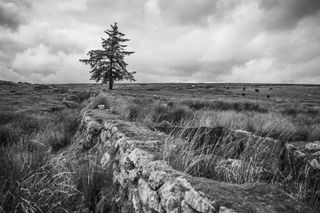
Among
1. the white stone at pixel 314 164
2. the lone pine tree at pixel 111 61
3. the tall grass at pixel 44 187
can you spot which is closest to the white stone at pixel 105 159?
the tall grass at pixel 44 187

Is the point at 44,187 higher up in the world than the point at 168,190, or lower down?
A: lower down

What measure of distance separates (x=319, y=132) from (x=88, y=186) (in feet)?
25.5

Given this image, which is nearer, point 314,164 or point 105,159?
point 314,164

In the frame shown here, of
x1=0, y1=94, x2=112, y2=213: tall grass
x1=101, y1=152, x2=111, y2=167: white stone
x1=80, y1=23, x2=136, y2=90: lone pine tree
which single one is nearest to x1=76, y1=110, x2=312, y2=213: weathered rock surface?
x1=101, y1=152, x2=111, y2=167: white stone

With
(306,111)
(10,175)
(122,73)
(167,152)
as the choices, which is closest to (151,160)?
(167,152)

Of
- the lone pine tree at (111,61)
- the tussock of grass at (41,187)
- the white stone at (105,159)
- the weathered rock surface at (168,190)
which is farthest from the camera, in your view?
the lone pine tree at (111,61)

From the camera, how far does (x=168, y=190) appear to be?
1.85m

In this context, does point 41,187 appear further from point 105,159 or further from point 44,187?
point 105,159

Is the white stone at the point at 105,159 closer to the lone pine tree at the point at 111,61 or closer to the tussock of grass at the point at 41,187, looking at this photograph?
the tussock of grass at the point at 41,187

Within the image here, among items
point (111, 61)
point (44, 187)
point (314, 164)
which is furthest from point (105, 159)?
point (111, 61)

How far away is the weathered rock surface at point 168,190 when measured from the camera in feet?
5.21

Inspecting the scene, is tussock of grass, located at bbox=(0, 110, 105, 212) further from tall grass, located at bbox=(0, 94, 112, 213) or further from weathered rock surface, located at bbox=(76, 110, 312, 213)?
weathered rock surface, located at bbox=(76, 110, 312, 213)

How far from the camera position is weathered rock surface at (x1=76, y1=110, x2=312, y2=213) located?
1.59m

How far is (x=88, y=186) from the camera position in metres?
2.66
